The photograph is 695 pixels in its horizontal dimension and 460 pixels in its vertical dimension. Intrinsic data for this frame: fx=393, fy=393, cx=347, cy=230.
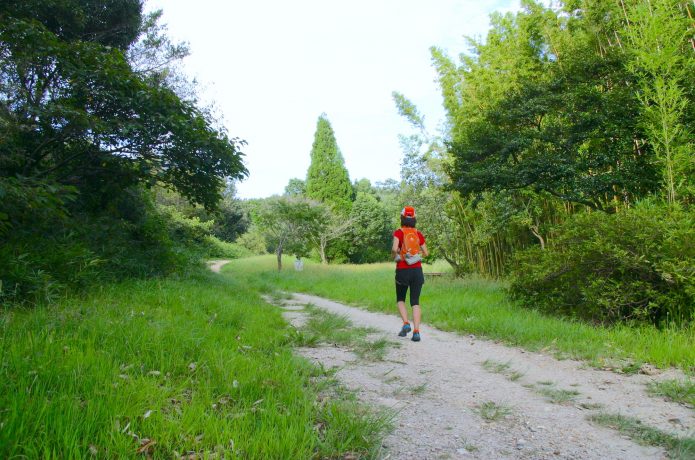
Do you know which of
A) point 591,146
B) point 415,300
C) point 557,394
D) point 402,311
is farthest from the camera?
point 591,146

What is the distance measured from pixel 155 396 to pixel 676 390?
367cm

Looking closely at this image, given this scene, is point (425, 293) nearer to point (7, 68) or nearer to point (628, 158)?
point (628, 158)

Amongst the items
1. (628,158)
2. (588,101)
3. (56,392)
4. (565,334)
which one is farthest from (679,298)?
(56,392)

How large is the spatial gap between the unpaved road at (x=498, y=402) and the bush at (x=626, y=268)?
1.87m

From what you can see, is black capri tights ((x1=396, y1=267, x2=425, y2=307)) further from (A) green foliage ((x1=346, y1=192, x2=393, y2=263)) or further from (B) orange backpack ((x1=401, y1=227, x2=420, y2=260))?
(A) green foliage ((x1=346, y1=192, x2=393, y2=263))

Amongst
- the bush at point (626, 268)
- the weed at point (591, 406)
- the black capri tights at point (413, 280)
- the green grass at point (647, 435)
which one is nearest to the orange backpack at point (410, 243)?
the black capri tights at point (413, 280)

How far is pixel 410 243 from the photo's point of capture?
→ 5238 mm

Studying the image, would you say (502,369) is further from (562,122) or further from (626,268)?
(562,122)

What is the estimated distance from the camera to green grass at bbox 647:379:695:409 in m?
2.86

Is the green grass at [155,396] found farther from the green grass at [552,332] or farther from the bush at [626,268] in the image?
the bush at [626,268]

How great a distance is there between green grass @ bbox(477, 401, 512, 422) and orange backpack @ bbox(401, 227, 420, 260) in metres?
2.60

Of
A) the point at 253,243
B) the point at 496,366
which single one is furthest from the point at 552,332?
the point at 253,243

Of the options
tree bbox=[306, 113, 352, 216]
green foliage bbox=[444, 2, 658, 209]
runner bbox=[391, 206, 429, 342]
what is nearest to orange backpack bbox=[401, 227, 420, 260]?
runner bbox=[391, 206, 429, 342]

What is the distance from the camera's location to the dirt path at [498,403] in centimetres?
215
